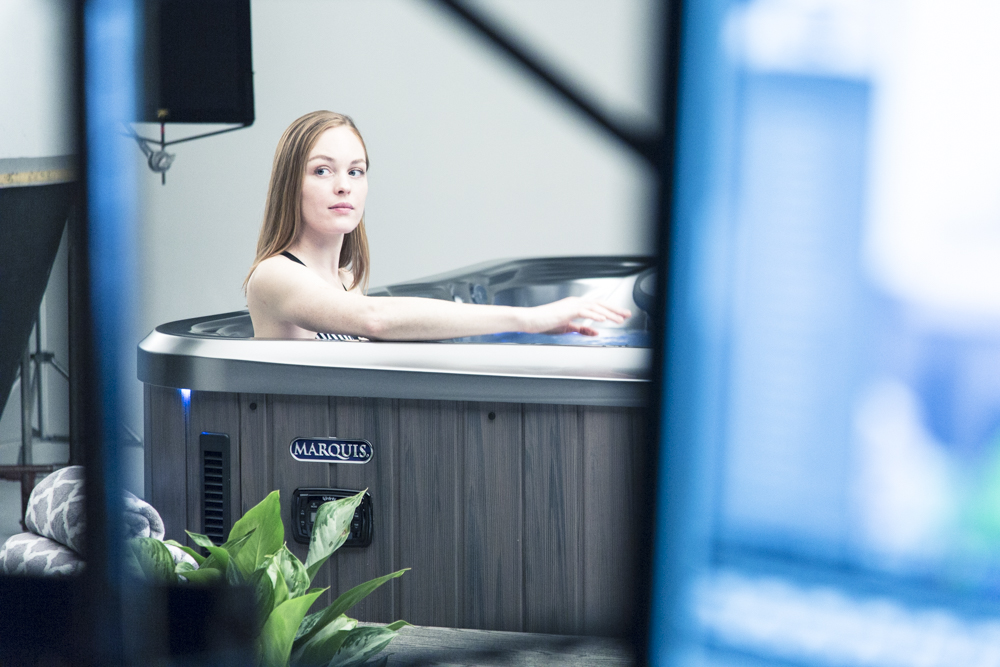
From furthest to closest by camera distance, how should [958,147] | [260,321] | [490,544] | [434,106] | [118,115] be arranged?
[434,106] → [260,321] → [490,544] → [118,115] → [958,147]

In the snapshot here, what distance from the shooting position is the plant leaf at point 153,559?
2.52 feet

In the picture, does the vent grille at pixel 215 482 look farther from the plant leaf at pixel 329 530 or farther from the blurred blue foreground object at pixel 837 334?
the blurred blue foreground object at pixel 837 334

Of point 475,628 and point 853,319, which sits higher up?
point 853,319

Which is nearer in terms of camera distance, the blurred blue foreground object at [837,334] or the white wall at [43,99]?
the blurred blue foreground object at [837,334]

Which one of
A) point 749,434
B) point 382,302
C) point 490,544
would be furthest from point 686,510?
point 382,302

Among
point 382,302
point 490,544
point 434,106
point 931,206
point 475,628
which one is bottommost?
point 475,628

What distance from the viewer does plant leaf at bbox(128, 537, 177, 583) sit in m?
0.77

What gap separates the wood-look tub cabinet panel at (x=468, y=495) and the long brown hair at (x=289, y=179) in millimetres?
291

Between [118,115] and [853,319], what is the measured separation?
637 mm

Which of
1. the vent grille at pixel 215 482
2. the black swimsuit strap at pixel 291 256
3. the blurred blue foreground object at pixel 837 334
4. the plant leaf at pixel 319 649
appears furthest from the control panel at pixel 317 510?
the blurred blue foreground object at pixel 837 334

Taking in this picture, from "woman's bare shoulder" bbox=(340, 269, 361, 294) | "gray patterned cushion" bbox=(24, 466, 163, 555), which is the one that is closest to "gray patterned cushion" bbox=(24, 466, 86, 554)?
"gray patterned cushion" bbox=(24, 466, 163, 555)

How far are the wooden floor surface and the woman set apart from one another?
0.41 metres

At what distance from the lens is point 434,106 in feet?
8.52

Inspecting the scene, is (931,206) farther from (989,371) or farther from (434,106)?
(434,106)
